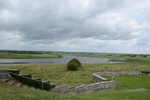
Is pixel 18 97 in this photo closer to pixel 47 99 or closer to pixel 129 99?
pixel 47 99

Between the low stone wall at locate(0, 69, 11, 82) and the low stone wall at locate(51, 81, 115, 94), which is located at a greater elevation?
the low stone wall at locate(0, 69, 11, 82)

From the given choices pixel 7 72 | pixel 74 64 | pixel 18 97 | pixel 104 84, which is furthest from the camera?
pixel 74 64

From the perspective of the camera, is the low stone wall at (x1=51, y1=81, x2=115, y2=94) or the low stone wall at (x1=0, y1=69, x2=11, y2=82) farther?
the low stone wall at (x1=51, y1=81, x2=115, y2=94)

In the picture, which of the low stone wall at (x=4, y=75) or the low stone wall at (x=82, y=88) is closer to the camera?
the low stone wall at (x=4, y=75)

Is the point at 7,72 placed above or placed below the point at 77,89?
above

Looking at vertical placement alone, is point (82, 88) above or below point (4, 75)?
below

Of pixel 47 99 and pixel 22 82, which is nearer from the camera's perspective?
pixel 47 99

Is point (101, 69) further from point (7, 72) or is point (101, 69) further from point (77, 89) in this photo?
point (7, 72)

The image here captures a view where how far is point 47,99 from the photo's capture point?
10.7 m

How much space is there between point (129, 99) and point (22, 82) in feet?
29.8

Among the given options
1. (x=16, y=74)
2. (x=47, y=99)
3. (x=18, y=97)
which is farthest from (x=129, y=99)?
(x=16, y=74)

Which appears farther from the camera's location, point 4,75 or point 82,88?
point 82,88

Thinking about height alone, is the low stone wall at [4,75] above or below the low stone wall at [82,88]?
above

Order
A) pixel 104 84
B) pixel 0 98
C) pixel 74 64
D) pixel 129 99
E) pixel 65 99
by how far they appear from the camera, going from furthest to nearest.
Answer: pixel 74 64 → pixel 104 84 → pixel 129 99 → pixel 65 99 → pixel 0 98
